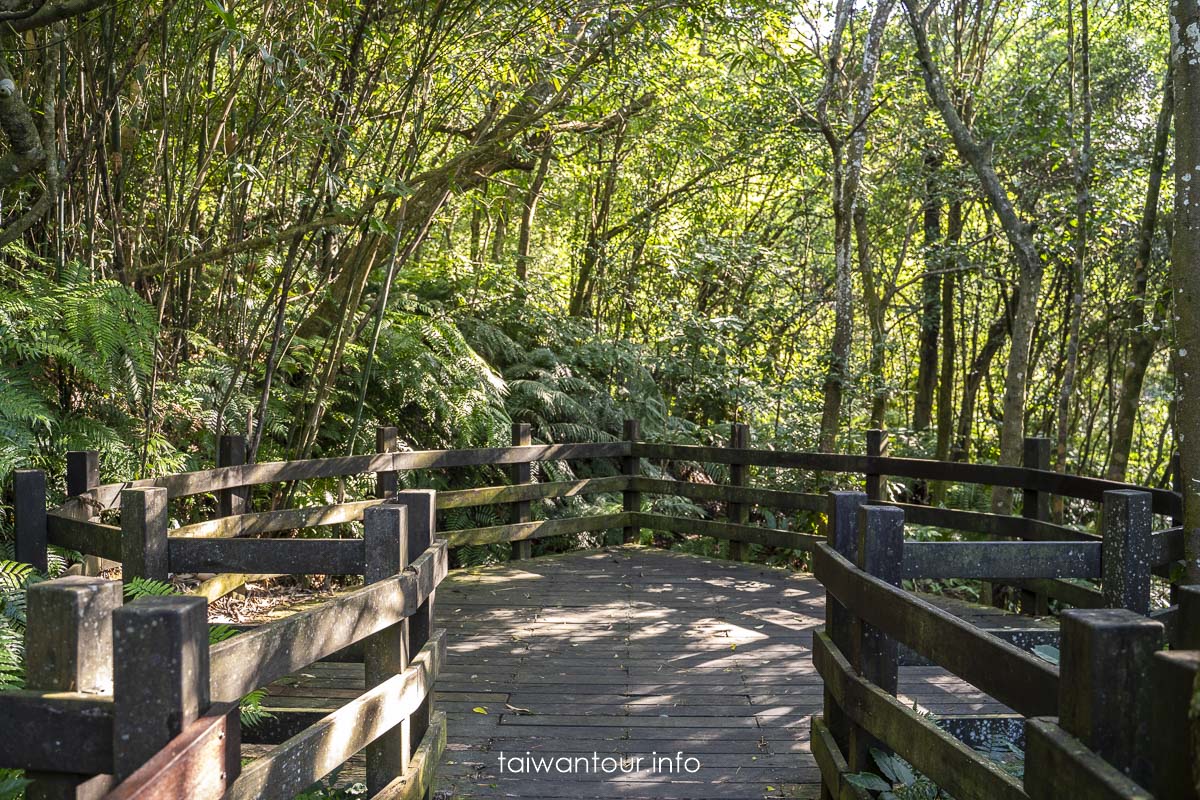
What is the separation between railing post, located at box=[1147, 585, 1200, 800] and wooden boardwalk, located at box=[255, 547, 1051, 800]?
245cm

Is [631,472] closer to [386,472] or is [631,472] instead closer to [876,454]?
[876,454]

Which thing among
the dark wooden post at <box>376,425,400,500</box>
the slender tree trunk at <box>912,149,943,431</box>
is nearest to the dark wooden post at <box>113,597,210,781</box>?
the dark wooden post at <box>376,425,400,500</box>

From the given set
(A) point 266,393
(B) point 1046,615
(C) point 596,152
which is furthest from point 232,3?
(C) point 596,152

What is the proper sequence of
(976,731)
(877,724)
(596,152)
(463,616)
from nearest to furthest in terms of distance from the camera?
1. (877,724)
2. (976,731)
3. (463,616)
4. (596,152)

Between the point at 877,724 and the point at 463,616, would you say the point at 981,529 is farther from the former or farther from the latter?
the point at 877,724

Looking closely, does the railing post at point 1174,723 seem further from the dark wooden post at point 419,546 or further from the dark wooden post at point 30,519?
the dark wooden post at point 30,519

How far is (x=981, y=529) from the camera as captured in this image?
664cm

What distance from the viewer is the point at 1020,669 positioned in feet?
6.82

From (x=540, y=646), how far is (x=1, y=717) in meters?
4.21

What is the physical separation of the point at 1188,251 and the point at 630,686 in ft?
11.1

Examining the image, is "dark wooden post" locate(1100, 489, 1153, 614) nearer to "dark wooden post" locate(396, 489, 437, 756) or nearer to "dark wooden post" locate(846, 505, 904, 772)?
"dark wooden post" locate(846, 505, 904, 772)

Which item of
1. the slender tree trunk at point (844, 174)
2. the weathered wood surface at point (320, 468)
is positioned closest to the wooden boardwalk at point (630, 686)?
the weathered wood surface at point (320, 468)

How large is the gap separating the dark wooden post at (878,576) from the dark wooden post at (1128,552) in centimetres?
83

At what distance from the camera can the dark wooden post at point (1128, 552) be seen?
329cm
